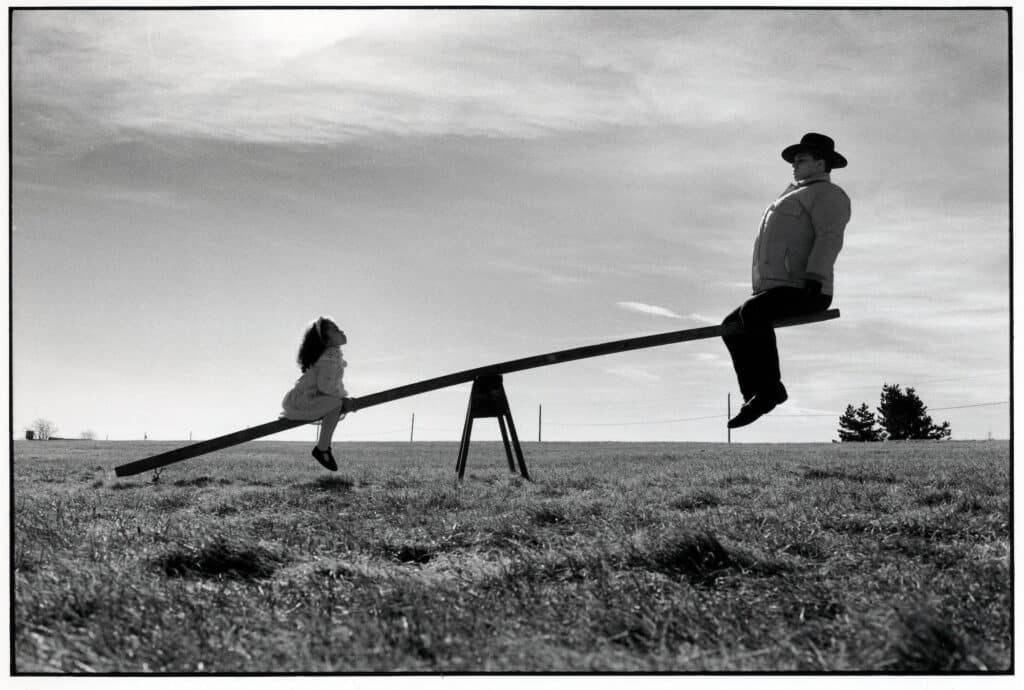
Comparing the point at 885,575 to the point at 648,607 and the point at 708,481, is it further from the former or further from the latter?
the point at 708,481

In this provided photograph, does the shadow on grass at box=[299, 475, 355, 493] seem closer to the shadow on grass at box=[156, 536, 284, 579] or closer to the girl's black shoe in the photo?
the girl's black shoe

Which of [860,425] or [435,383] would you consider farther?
[860,425]

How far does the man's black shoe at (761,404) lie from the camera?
19.6 feet

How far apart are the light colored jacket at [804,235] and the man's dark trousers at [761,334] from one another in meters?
0.08

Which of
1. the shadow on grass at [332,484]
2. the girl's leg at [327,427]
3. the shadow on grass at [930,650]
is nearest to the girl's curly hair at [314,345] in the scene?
the girl's leg at [327,427]

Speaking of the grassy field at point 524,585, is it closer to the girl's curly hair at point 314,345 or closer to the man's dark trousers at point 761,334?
the man's dark trousers at point 761,334

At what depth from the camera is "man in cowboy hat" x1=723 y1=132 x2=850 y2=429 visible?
18.6 feet

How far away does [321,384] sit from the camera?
26.4 ft

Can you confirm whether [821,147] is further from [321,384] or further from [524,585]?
[321,384]

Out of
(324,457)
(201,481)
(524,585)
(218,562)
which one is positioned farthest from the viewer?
(201,481)

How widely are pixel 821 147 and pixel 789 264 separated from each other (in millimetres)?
906

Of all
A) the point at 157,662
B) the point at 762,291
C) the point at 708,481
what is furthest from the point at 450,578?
the point at 708,481

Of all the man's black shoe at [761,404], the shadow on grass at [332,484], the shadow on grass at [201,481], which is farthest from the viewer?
Answer: the shadow on grass at [201,481]

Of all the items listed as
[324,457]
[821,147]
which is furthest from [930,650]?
[324,457]
